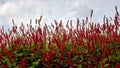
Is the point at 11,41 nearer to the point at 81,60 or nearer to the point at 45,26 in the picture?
the point at 45,26

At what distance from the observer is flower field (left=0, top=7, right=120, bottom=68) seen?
5.96m

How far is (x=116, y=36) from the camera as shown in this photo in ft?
22.4

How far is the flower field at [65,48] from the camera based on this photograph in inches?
235

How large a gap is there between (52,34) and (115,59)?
203cm

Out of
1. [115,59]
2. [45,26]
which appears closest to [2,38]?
[45,26]

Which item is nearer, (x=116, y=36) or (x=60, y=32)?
(x=116, y=36)

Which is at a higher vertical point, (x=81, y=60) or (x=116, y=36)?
(x=116, y=36)

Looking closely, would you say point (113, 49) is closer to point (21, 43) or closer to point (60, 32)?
point (60, 32)

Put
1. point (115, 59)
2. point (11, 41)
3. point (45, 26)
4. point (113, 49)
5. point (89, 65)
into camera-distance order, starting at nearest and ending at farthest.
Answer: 1. point (89, 65)
2. point (115, 59)
3. point (113, 49)
4. point (45, 26)
5. point (11, 41)

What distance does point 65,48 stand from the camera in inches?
265

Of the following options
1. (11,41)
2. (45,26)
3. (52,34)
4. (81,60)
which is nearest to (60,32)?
(52,34)

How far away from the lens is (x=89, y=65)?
564 centimetres

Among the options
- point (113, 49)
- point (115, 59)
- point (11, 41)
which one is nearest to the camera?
point (115, 59)

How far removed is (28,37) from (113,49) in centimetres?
220
